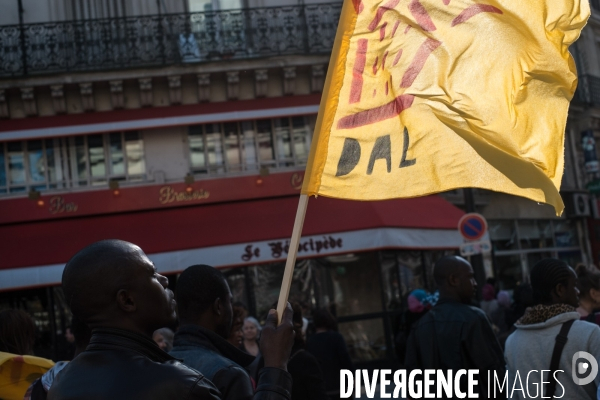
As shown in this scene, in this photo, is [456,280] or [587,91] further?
[587,91]

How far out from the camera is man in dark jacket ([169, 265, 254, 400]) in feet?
11.4

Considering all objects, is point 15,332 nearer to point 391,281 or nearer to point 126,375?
point 126,375

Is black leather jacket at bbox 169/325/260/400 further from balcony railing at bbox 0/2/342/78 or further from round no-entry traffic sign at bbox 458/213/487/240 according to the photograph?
balcony railing at bbox 0/2/342/78

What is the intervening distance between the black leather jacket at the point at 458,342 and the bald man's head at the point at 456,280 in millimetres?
73

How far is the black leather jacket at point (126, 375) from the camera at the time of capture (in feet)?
7.16

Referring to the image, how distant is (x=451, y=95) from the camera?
13.9 feet

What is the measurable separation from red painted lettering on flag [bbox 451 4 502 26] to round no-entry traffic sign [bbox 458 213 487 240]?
961 centimetres

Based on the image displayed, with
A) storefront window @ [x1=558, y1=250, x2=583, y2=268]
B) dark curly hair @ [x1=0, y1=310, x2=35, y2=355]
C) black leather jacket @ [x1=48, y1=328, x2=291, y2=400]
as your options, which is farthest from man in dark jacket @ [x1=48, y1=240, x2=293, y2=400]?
storefront window @ [x1=558, y1=250, x2=583, y2=268]

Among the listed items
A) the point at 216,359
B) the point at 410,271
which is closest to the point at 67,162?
the point at 410,271

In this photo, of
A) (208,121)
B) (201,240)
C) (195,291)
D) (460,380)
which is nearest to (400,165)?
(195,291)

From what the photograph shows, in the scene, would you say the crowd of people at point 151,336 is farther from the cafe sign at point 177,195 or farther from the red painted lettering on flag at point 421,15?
the cafe sign at point 177,195

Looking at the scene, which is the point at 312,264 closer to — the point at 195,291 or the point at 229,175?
the point at 229,175

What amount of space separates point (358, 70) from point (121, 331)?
221 centimetres

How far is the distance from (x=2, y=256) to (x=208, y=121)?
193 inches
